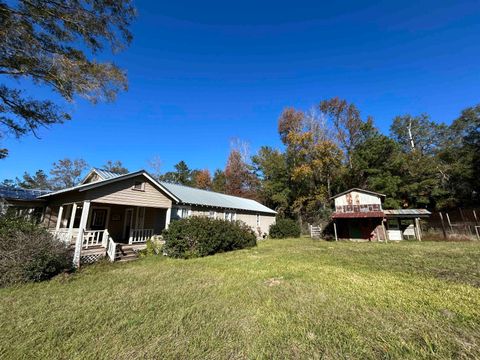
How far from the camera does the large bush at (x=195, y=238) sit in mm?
10984

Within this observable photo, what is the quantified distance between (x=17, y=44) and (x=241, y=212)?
58.0ft

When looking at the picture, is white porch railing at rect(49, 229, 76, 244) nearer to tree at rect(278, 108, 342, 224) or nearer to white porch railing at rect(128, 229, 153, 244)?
white porch railing at rect(128, 229, 153, 244)

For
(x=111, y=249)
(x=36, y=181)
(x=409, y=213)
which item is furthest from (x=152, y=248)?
(x=36, y=181)

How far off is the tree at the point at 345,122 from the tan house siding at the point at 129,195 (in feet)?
83.5

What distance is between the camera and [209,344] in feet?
11.0

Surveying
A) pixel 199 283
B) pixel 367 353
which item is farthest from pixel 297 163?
pixel 367 353

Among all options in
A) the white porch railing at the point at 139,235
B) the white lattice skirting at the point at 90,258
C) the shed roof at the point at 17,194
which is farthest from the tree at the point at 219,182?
the white lattice skirting at the point at 90,258

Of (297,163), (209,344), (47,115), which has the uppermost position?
(297,163)

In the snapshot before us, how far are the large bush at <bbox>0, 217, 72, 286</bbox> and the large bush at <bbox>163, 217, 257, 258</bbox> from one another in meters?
4.31

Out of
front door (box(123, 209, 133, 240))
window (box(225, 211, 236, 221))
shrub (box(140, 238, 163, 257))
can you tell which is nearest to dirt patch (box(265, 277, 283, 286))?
shrub (box(140, 238, 163, 257))

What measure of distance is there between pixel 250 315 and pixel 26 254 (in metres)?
7.63

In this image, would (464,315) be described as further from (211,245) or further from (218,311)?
(211,245)

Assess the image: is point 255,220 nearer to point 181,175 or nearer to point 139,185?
point 139,185

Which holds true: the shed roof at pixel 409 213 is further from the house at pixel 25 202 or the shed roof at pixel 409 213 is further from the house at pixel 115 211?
the house at pixel 25 202
